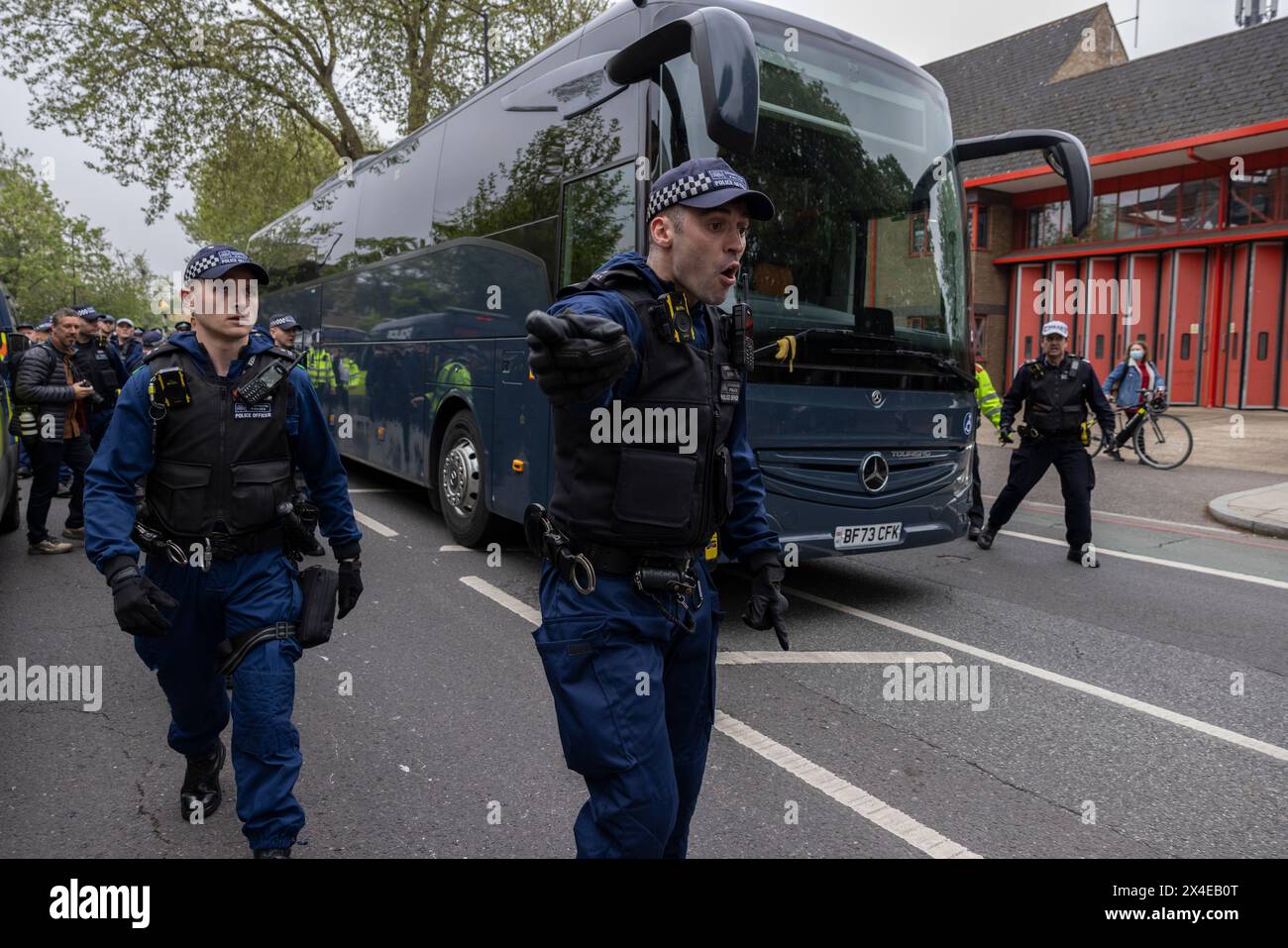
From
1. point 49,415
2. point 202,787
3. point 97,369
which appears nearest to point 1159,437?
point 97,369

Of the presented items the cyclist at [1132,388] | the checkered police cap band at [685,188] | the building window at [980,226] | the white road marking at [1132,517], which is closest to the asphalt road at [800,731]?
the checkered police cap band at [685,188]

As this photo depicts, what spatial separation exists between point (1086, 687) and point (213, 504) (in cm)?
391

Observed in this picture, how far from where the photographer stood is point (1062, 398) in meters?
7.79

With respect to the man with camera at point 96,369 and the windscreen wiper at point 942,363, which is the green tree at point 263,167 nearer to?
the man with camera at point 96,369

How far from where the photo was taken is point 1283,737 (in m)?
4.03

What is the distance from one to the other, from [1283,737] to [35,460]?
27.9ft

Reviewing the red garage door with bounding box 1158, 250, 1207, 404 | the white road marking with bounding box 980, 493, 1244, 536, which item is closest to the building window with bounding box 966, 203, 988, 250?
the red garage door with bounding box 1158, 250, 1207, 404

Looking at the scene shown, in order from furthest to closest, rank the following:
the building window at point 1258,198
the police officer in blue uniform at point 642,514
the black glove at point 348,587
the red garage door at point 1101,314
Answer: the red garage door at point 1101,314
the building window at point 1258,198
the black glove at point 348,587
the police officer in blue uniform at point 642,514

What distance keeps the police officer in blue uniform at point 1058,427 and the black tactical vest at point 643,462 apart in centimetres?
613

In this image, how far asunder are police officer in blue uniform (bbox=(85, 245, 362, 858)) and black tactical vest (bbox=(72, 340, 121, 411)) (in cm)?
637

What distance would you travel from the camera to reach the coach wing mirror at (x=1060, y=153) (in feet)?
20.0
